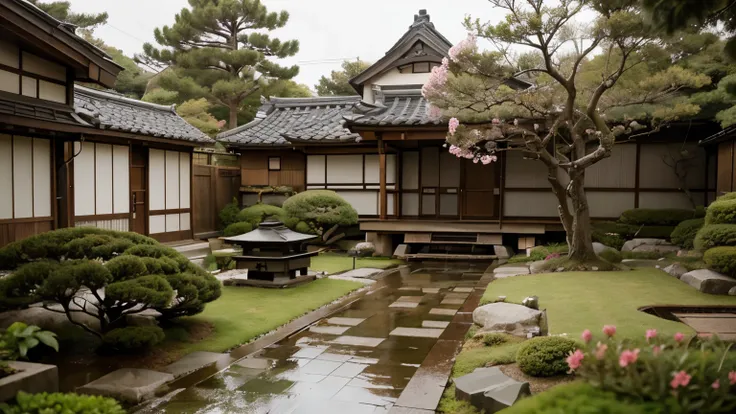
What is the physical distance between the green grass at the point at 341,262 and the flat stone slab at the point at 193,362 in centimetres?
666

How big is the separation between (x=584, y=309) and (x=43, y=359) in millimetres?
6813

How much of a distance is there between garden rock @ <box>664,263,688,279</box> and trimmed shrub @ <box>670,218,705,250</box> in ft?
9.44

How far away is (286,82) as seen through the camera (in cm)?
3045

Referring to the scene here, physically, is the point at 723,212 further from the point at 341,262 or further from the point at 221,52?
the point at 221,52

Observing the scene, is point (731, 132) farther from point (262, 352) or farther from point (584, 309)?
point (262, 352)

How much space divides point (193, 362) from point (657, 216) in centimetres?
1321

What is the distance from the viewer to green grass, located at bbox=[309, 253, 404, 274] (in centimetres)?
1394

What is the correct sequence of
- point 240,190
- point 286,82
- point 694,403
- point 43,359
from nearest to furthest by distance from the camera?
point 694,403 → point 43,359 → point 240,190 → point 286,82

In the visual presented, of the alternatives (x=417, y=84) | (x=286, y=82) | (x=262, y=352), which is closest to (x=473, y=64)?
(x=262, y=352)

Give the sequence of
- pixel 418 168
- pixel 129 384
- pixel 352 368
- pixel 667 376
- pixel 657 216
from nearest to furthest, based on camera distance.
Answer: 1. pixel 667 376
2. pixel 129 384
3. pixel 352 368
4. pixel 657 216
5. pixel 418 168

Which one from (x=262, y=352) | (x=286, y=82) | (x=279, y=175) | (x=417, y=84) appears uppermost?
(x=286, y=82)

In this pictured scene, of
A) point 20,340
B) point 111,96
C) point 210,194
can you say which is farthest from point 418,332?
point 210,194

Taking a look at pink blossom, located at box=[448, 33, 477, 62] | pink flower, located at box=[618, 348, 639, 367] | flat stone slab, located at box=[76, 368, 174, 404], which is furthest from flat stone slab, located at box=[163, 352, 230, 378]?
pink blossom, located at box=[448, 33, 477, 62]

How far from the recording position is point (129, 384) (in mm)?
5359
